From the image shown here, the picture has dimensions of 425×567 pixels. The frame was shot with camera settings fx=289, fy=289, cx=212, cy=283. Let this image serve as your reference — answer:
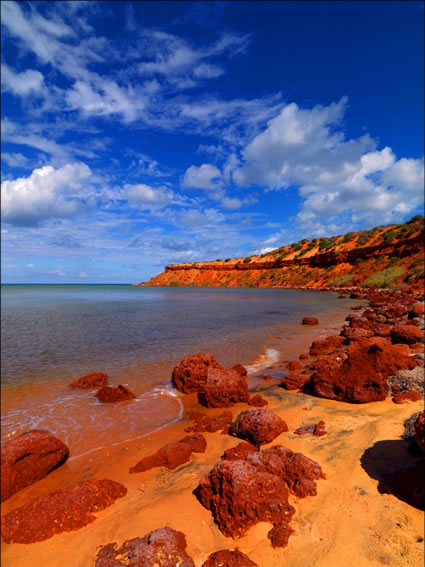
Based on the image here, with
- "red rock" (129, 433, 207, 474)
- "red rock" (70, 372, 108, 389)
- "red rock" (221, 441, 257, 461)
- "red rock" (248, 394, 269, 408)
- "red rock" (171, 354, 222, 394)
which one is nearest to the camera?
"red rock" (221, 441, 257, 461)

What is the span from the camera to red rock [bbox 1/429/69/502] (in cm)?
419

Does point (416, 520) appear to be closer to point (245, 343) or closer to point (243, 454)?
point (243, 454)

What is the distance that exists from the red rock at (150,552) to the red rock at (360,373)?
4.79m

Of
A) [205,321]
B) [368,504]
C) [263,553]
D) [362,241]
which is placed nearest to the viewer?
[263,553]

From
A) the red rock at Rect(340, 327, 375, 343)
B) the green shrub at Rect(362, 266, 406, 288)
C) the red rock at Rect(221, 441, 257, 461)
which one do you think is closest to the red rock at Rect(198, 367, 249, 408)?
the red rock at Rect(221, 441, 257, 461)

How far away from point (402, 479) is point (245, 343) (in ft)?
35.6

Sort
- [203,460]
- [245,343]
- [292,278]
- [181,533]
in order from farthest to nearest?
1. [292,278]
2. [245,343]
3. [203,460]
4. [181,533]

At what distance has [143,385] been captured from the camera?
8.75 meters

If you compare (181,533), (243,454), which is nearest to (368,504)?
(243,454)

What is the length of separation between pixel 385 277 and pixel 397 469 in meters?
49.3

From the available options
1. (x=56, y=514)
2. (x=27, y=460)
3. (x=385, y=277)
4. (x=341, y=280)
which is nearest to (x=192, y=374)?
(x=27, y=460)

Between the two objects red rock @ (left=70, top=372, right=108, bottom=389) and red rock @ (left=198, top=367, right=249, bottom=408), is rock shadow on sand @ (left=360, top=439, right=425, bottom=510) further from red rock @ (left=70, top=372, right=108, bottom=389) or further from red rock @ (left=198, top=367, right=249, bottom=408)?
red rock @ (left=70, top=372, right=108, bottom=389)

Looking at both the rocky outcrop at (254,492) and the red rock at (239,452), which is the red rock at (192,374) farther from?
the rocky outcrop at (254,492)

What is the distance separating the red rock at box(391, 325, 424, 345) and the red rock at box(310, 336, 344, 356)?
1.97 m
